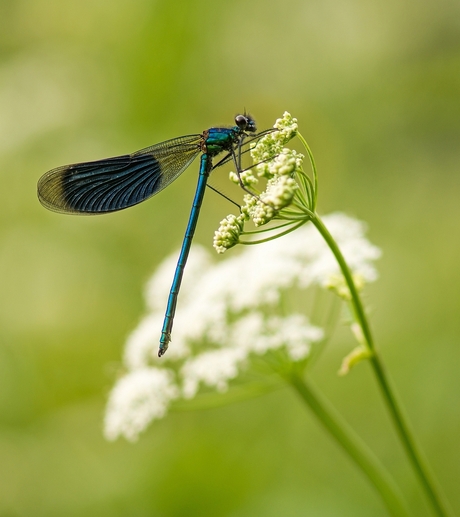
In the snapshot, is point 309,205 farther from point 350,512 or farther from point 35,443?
point 35,443

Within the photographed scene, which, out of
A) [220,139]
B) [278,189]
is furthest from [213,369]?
[278,189]

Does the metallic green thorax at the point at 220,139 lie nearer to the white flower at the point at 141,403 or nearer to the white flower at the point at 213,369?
the white flower at the point at 213,369

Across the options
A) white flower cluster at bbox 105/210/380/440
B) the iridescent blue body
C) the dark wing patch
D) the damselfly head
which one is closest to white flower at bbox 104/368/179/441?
white flower cluster at bbox 105/210/380/440

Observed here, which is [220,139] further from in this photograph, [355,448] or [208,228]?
[208,228]

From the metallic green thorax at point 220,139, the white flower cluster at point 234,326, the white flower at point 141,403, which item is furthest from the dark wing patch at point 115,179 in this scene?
the white flower at point 141,403

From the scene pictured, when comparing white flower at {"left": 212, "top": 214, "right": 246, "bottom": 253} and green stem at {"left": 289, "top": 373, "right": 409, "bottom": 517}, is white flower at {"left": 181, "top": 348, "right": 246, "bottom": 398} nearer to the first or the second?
green stem at {"left": 289, "top": 373, "right": 409, "bottom": 517}

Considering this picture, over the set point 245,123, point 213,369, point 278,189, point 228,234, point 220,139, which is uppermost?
point 220,139
